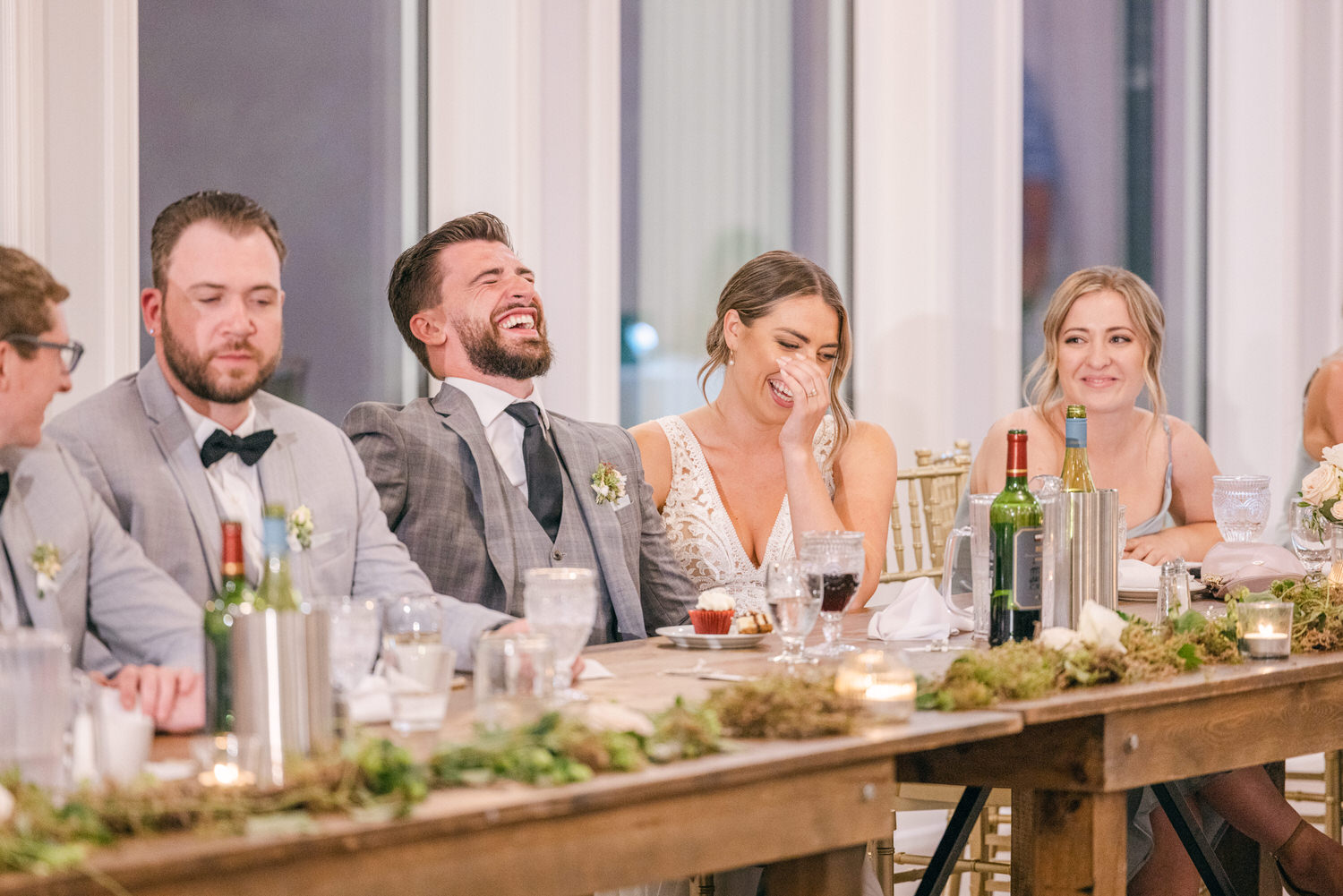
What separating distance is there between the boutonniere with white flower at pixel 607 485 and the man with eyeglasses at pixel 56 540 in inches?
41.4

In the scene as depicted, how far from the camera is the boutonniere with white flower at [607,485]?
9.21 ft

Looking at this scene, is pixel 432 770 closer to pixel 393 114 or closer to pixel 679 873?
pixel 679 873

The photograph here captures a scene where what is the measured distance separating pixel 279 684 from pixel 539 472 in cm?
144

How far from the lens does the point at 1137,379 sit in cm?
355

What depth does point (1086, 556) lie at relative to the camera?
2.21m

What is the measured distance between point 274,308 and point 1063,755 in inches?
50.0

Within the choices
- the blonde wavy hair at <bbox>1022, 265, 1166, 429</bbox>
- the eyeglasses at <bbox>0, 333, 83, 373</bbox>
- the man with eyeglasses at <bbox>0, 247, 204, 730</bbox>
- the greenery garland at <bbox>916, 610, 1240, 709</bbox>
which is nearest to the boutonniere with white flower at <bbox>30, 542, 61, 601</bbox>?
the man with eyeglasses at <bbox>0, 247, 204, 730</bbox>

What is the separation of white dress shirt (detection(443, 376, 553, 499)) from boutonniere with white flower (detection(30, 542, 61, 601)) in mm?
1094

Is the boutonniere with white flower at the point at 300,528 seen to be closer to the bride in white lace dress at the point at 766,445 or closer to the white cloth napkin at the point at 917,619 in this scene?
the white cloth napkin at the point at 917,619

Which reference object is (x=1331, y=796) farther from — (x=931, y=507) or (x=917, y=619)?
(x=917, y=619)

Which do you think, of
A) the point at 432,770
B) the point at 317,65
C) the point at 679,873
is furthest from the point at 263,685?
the point at 317,65

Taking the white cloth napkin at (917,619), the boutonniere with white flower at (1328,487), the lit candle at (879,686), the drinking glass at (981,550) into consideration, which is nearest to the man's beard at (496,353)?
the white cloth napkin at (917,619)

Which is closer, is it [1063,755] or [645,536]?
[1063,755]

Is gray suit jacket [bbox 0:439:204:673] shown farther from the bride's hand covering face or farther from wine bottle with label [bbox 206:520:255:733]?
Result: the bride's hand covering face
